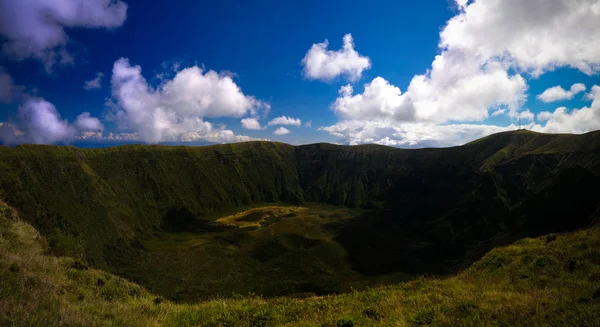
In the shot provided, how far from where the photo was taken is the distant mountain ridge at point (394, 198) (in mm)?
97500

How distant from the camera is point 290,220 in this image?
158625 mm

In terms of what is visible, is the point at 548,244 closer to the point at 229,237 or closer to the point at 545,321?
the point at 545,321

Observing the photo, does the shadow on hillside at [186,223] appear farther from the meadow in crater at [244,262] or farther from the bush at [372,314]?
the bush at [372,314]

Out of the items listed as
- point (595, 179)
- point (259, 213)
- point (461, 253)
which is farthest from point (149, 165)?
point (595, 179)

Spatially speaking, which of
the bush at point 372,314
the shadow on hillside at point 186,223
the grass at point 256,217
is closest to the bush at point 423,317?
the bush at point 372,314

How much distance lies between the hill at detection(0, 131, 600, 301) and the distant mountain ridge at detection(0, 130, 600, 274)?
0.60m

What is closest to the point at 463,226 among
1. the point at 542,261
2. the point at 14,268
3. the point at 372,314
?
the point at 542,261

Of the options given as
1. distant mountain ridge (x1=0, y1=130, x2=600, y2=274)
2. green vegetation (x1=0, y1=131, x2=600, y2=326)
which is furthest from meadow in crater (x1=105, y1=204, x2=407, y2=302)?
distant mountain ridge (x1=0, y1=130, x2=600, y2=274)

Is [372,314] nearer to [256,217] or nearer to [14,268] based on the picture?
[14,268]

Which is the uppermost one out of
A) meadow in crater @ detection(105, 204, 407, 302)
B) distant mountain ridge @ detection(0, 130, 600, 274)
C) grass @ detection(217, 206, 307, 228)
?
distant mountain ridge @ detection(0, 130, 600, 274)

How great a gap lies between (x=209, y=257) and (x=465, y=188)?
141552 millimetres

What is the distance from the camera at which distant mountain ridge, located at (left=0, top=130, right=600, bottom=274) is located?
320 feet

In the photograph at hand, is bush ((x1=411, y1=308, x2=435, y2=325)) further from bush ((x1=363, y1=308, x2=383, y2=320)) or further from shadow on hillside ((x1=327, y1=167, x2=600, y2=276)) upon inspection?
shadow on hillside ((x1=327, y1=167, x2=600, y2=276))

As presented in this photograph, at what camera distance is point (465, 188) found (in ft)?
526
